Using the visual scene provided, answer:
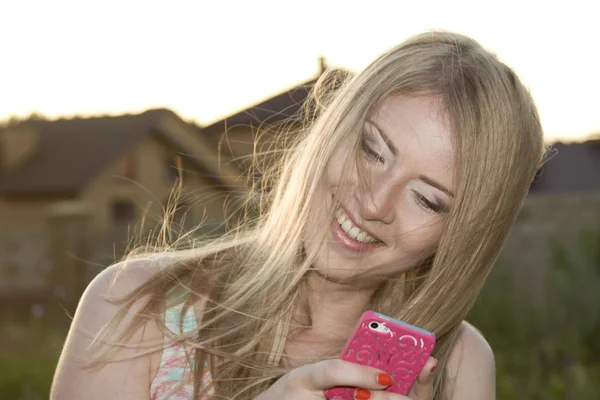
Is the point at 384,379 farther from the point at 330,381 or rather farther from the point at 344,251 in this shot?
the point at 344,251

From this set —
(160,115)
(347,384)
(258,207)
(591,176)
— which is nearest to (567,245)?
(258,207)

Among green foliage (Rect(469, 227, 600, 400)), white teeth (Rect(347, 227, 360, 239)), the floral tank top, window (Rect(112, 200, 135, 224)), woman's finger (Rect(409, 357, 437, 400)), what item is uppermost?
white teeth (Rect(347, 227, 360, 239))

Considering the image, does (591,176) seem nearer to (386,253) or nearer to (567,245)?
(567,245)

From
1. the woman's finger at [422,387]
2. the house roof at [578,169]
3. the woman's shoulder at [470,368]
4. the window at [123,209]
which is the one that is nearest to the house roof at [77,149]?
the window at [123,209]

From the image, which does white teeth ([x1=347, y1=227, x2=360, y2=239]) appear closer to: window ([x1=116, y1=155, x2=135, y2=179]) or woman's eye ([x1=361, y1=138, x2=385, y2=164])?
woman's eye ([x1=361, y1=138, x2=385, y2=164])

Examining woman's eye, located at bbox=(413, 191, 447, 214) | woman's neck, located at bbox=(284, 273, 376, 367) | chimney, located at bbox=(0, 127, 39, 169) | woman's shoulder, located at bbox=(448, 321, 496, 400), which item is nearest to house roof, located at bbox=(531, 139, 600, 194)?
chimney, located at bbox=(0, 127, 39, 169)

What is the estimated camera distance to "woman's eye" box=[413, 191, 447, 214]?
231cm

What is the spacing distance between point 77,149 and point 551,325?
19.1 metres

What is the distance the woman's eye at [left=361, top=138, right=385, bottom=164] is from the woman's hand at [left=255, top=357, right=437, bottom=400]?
2.07ft

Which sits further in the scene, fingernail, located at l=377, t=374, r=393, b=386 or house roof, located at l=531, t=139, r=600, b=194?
house roof, located at l=531, t=139, r=600, b=194

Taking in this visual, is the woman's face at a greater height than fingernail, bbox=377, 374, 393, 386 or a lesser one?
greater

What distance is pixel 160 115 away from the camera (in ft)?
71.8

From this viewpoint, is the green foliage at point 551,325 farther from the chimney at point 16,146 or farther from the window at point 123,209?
the chimney at point 16,146

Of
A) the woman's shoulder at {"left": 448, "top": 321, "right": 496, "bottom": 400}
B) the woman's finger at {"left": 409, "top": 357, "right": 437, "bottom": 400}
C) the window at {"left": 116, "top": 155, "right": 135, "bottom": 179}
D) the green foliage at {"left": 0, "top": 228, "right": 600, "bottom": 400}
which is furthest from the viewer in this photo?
the window at {"left": 116, "top": 155, "right": 135, "bottom": 179}
